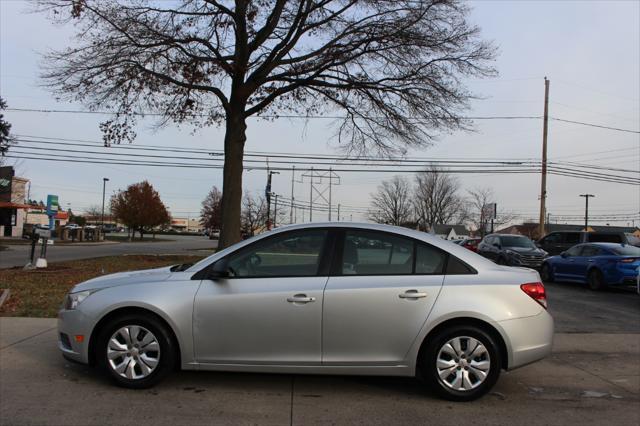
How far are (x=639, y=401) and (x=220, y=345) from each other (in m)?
3.91

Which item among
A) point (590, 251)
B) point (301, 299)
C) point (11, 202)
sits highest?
point (11, 202)

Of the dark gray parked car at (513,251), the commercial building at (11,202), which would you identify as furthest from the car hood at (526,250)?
the commercial building at (11,202)

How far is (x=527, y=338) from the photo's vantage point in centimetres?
477

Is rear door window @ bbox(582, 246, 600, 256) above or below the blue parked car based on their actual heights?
above

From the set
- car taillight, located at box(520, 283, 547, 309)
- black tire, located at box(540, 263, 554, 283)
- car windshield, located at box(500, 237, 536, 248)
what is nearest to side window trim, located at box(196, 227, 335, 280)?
car taillight, located at box(520, 283, 547, 309)

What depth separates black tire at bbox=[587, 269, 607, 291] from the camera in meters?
14.1

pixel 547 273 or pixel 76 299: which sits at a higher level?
pixel 76 299

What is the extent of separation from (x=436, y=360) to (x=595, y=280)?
38.0 feet

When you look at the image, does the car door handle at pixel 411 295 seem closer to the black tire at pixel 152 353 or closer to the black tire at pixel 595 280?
the black tire at pixel 152 353

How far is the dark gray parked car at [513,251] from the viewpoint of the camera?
18.2 m

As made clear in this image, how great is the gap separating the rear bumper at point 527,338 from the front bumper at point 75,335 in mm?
3782

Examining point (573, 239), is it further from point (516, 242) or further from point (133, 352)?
point (133, 352)

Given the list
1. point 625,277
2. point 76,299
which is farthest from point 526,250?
point 76,299

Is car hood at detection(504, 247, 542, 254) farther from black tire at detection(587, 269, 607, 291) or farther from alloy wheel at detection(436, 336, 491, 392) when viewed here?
alloy wheel at detection(436, 336, 491, 392)
